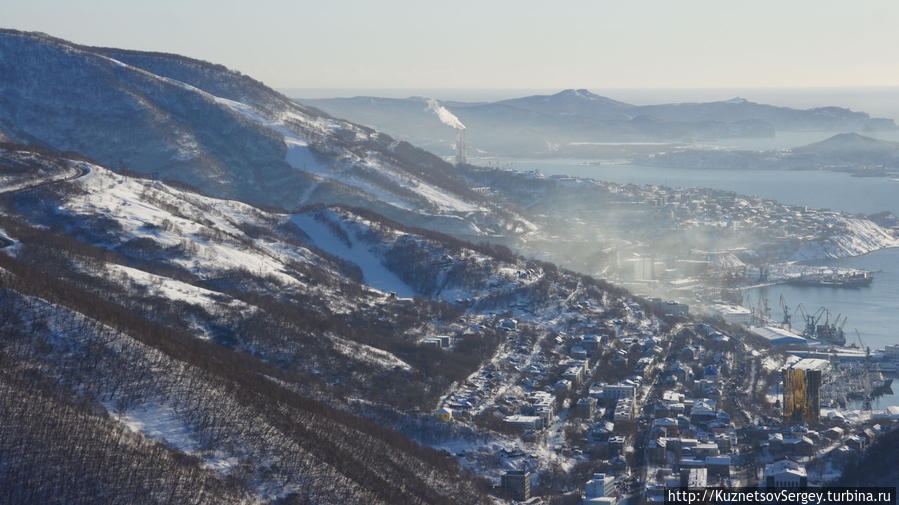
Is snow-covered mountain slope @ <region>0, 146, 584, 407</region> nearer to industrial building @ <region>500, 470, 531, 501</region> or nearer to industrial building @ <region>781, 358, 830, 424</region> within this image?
industrial building @ <region>500, 470, 531, 501</region>

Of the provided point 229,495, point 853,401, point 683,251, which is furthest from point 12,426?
point 683,251

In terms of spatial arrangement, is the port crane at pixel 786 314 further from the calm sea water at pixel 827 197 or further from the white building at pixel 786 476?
the white building at pixel 786 476

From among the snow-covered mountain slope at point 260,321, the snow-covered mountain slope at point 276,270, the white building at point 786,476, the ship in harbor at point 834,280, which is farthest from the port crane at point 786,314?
the white building at point 786,476

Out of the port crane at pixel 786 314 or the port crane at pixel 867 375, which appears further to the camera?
the port crane at pixel 786 314

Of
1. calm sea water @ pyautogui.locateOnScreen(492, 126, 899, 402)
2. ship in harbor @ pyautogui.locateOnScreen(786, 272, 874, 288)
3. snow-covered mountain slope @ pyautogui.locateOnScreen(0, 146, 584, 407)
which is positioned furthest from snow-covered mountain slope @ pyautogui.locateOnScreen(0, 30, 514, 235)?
calm sea water @ pyautogui.locateOnScreen(492, 126, 899, 402)

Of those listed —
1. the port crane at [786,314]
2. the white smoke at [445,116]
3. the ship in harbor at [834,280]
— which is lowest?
the ship in harbor at [834,280]

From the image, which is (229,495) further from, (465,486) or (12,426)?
(465,486)

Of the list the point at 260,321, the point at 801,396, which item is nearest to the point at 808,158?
the point at 801,396
